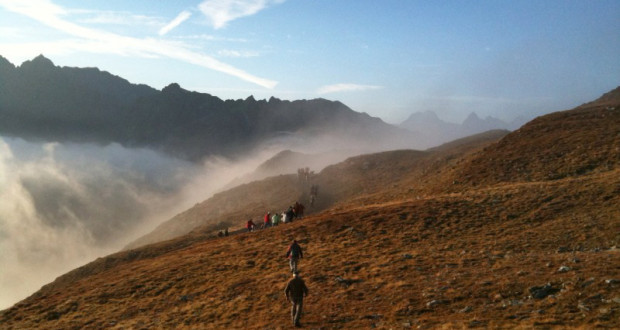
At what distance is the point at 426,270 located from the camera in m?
20.4

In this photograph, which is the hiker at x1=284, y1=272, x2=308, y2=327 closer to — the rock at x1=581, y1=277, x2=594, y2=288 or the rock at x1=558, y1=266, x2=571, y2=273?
the rock at x1=581, y1=277, x2=594, y2=288

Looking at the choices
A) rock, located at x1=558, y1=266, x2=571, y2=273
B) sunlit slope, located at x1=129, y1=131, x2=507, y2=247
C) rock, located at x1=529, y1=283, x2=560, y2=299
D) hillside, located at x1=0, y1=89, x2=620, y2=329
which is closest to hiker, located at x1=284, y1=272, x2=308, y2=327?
hillside, located at x1=0, y1=89, x2=620, y2=329

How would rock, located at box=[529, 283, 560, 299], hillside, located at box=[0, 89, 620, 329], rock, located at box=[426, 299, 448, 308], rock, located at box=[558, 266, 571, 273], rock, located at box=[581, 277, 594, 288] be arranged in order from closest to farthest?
rock, located at box=[581, 277, 594, 288], rock, located at box=[529, 283, 560, 299], hillside, located at box=[0, 89, 620, 329], rock, located at box=[426, 299, 448, 308], rock, located at box=[558, 266, 571, 273]

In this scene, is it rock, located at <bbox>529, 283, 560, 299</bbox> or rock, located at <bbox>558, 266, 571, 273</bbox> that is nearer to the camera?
rock, located at <bbox>529, 283, 560, 299</bbox>

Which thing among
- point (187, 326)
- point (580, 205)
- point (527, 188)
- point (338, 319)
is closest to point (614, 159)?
point (527, 188)

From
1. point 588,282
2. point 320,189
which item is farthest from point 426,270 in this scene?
point 320,189

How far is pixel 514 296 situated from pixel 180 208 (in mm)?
203109

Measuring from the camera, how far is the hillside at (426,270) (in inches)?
569

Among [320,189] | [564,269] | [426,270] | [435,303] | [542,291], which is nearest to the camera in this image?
[542,291]

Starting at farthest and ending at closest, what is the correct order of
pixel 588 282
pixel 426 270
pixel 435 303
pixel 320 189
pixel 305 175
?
pixel 305 175, pixel 320 189, pixel 426 270, pixel 435 303, pixel 588 282

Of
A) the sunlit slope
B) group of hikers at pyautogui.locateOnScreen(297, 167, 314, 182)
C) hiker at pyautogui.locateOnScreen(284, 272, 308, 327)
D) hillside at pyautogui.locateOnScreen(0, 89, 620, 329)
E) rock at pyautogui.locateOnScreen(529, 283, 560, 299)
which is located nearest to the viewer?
rock at pyautogui.locateOnScreen(529, 283, 560, 299)

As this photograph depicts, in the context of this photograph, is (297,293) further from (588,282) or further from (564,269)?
(564,269)

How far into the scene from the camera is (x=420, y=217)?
3203cm

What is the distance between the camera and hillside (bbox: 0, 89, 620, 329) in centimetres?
1445
